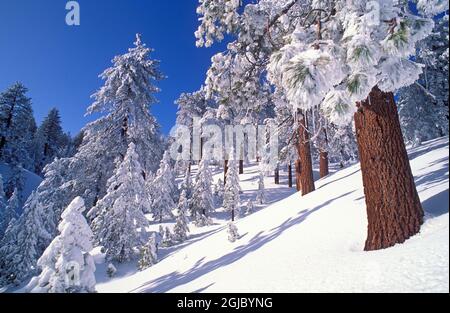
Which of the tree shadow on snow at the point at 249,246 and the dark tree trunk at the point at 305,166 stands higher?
the dark tree trunk at the point at 305,166

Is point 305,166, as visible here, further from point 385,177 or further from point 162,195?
point 162,195

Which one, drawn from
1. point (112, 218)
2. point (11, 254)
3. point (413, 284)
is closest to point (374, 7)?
point (413, 284)

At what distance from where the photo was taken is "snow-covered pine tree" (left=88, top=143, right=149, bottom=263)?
15352 millimetres

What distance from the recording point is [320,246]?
220 inches

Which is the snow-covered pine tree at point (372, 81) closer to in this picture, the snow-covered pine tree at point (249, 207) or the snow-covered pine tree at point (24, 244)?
the snow-covered pine tree at point (24, 244)

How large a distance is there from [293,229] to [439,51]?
16.8ft

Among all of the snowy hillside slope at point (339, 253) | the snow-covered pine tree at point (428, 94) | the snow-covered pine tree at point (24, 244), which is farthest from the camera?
the snow-covered pine tree at point (24, 244)

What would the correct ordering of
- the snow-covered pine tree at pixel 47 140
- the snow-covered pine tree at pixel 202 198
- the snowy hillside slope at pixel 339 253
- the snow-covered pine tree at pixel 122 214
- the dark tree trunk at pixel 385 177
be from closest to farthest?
1. the snowy hillside slope at pixel 339 253
2. the dark tree trunk at pixel 385 177
3. the snow-covered pine tree at pixel 122 214
4. the snow-covered pine tree at pixel 202 198
5. the snow-covered pine tree at pixel 47 140

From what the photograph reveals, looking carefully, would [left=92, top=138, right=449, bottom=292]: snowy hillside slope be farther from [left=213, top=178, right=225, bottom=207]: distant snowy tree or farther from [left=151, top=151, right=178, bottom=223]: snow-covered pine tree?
[left=213, top=178, right=225, bottom=207]: distant snowy tree

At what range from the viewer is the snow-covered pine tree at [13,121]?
3044 cm

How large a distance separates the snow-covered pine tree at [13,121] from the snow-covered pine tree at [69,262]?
32.5 meters

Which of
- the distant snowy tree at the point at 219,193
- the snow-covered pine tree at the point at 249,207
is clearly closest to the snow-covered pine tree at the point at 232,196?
the snow-covered pine tree at the point at 249,207

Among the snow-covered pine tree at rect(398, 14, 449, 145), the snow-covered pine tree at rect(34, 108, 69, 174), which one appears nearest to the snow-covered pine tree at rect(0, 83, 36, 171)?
the snow-covered pine tree at rect(34, 108, 69, 174)
